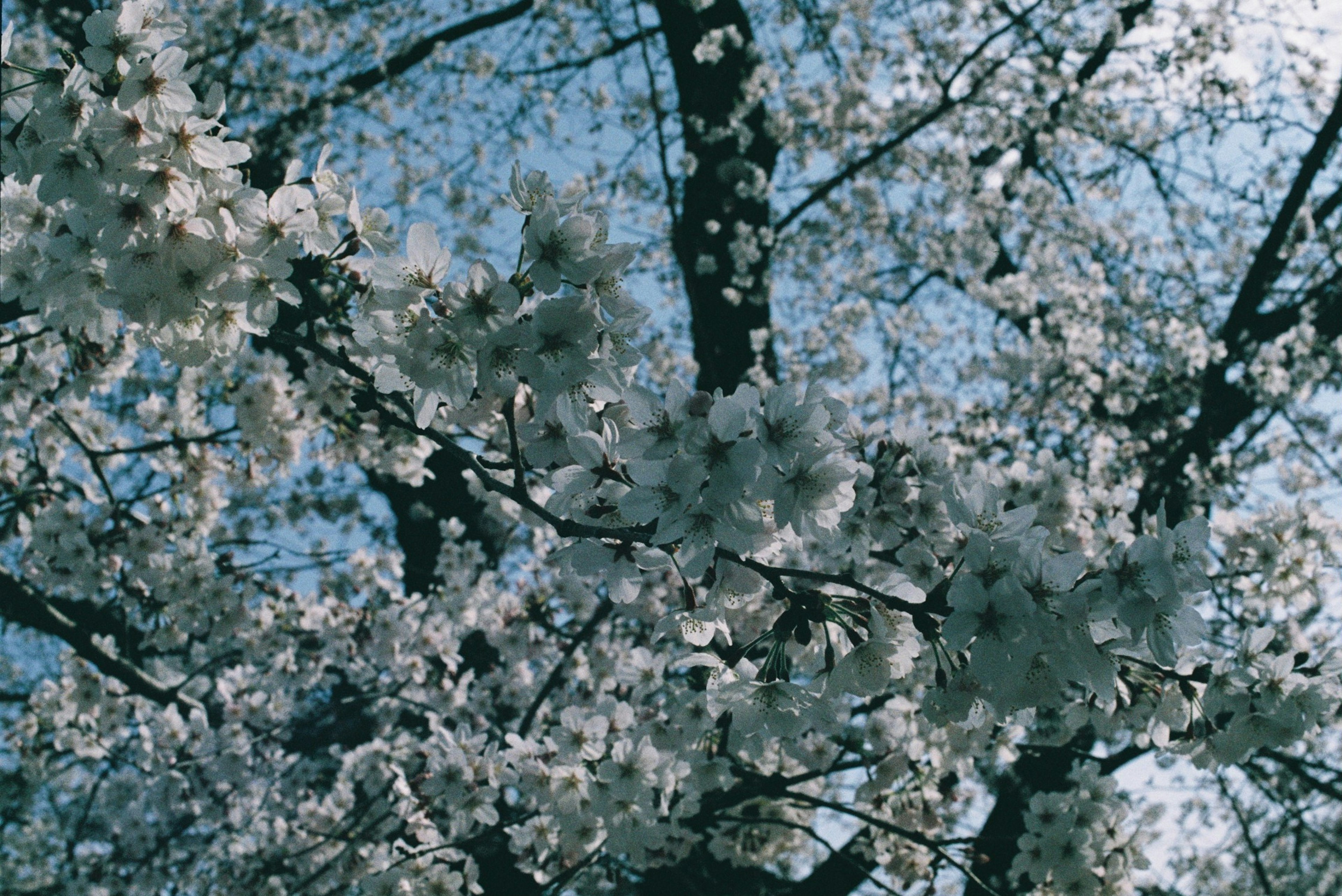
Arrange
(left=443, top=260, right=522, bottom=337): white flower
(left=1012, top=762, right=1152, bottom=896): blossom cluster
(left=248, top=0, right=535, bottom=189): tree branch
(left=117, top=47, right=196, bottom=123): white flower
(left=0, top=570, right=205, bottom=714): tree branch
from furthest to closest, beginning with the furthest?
(left=248, top=0, right=535, bottom=189): tree branch
(left=0, top=570, right=205, bottom=714): tree branch
(left=1012, top=762, right=1152, bottom=896): blossom cluster
(left=117, top=47, right=196, bottom=123): white flower
(left=443, top=260, right=522, bottom=337): white flower

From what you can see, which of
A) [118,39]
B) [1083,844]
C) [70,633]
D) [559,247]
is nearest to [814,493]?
[559,247]

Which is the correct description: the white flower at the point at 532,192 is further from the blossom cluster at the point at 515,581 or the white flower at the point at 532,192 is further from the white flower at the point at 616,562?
the white flower at the point at 616,562

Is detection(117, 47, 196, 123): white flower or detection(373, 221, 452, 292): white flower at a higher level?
detection(117, 47, 196, 123): white flower

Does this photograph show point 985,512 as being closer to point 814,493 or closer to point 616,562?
point 814,493

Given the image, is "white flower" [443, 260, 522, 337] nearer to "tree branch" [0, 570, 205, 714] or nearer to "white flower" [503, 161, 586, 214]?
"white flower" [503, 161, 586, 214]

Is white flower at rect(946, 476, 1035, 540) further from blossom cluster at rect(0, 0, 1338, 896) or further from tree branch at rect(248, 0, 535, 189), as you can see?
tree branch at rect(248, 0, 535, 189)

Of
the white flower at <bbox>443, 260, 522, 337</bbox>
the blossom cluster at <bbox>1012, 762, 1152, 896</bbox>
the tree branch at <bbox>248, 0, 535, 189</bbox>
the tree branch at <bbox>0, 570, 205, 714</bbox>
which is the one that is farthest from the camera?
the tree branch at <bbox>248, 0, 535, 189</bbox>

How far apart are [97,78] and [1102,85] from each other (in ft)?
30.9

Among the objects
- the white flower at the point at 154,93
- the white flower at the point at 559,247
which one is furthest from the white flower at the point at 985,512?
the white flower at the point at 154,93

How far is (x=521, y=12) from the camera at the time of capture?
8.18m

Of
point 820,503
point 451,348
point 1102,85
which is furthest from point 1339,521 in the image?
point 1102,85

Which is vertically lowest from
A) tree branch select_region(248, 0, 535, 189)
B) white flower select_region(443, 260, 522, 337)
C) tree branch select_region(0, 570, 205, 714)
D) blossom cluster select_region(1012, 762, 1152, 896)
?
blossom cluster select_region(1012, 762, 1152, 896)

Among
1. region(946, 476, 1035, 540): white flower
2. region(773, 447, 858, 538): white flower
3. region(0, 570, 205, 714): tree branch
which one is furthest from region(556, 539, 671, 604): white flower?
region(0, 570, 205, 714): tree branch

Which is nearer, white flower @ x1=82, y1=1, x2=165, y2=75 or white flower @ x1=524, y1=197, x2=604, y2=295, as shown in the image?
white flower @ x1=524, y1=197, x2=604, y2=295
